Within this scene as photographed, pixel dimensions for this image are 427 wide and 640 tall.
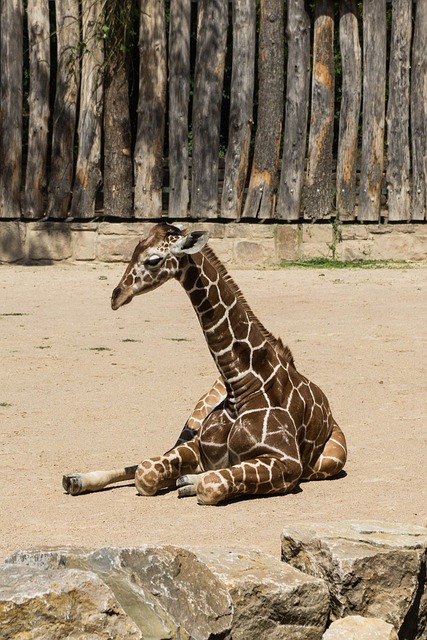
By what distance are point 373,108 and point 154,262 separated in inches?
367

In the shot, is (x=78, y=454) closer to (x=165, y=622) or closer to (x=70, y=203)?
(x=165, y=622)

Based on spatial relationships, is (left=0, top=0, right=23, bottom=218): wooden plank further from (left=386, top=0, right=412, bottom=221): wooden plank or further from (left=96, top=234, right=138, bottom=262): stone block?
(left=386, top=0, right=412, bottom=221): wooden plank

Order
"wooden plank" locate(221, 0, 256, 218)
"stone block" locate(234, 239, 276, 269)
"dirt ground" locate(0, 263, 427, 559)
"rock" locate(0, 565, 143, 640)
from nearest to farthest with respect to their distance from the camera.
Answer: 1. "rock" locate(0, 565, 143, 640)
2. "dirt ground" locate(0, 263, 427, 559)
3. "wooden plank" locate(221, 0, 256, 218)
4. "stone block" locate(234, 239, 276, 269)

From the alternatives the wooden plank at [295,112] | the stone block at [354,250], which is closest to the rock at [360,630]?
the wooden plank at [295,112]

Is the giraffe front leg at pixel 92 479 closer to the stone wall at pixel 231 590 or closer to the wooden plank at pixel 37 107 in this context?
the stone wall at pixel 231 590

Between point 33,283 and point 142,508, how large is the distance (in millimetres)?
7802

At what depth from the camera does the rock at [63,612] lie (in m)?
3.54

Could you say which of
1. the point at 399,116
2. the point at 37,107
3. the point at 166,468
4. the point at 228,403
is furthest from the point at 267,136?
the point at 166,468

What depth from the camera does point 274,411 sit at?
6504 mm

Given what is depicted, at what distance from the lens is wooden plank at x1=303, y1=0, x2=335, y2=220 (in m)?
14.9

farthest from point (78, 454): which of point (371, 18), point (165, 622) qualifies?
point (371, 18)

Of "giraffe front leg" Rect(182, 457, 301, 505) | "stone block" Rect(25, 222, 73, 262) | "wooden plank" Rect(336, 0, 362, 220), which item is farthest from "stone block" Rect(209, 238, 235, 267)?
"giraffe front leg" Rect(182, 457, 301, 505)

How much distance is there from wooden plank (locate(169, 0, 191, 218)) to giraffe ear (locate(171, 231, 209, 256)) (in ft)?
28.5

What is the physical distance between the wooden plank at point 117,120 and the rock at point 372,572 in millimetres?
10576
